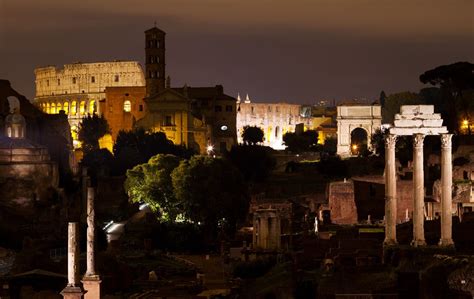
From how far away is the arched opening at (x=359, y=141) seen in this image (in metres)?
78.6

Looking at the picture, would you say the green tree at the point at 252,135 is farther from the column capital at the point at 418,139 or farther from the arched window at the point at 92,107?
Answer: the column capital at the point at 418,139

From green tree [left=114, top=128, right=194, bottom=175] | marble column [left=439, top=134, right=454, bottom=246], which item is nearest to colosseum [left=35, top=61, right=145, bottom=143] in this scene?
green tree [left=114, top=128, right=194, bottom=175]

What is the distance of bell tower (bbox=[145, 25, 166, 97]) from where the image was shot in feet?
285

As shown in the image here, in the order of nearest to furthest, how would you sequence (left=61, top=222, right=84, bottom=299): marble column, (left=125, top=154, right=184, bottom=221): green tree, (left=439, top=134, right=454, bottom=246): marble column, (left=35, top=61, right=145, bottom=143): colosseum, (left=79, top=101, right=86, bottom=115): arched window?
(left=61, top=222, right=84, bottom=299): marble column → (left=439, top=134, right=454, bottom=246): marble column → (left=125, top=154, right=184, bottom=221): green tree → (left=79, top=101, right=86, bottom=115): arched window → (left=35, top=61, right=145, bottom=143): colosseum

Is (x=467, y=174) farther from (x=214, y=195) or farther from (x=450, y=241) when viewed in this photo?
(x=450, y=241)

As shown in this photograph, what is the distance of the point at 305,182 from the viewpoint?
65375 millimetres

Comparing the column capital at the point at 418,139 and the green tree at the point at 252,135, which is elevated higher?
the green tree at the point at 252,135

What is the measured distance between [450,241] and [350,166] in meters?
38.6

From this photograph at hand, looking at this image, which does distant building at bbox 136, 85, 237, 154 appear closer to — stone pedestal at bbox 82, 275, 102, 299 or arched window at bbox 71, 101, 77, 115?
arched window at bbox 71, 101, 77, 115

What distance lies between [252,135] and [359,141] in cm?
1101

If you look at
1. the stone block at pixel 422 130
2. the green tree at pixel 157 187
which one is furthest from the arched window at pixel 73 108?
the stone block at pixel 422 130

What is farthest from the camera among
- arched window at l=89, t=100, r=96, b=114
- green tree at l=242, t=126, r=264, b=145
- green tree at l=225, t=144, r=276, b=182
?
arched window at l=89, t=100, r=96, b=114

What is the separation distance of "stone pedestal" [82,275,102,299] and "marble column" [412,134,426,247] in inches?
436

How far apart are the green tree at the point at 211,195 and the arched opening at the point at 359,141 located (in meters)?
26.6
